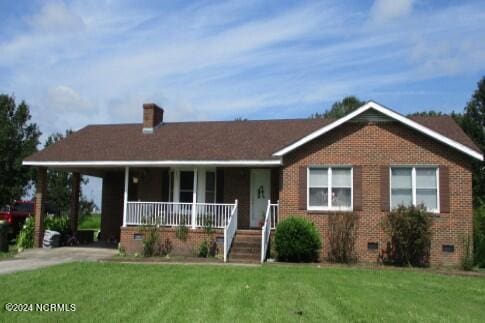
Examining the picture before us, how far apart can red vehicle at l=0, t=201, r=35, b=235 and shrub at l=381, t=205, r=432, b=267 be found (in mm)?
15298

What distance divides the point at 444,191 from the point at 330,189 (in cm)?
338

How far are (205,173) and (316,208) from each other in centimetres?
472

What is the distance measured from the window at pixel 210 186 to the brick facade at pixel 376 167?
341 cm

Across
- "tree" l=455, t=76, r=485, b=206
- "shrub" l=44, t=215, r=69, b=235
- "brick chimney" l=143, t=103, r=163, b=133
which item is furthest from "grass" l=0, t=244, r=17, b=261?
"tree" l=455, t=76, r=485, b=206

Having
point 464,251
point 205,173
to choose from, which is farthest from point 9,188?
point 464,251

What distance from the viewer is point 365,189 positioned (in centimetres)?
1614

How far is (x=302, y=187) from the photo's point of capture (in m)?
16.6

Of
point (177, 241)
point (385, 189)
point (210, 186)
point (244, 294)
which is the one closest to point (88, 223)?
point (210, 186)

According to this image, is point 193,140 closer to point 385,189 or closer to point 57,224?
point 57,224

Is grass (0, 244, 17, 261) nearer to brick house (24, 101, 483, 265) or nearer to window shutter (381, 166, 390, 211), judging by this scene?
brick house (24, 101, 483, 265)

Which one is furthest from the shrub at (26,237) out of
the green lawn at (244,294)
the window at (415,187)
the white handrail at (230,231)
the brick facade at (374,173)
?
the window at (415,187)

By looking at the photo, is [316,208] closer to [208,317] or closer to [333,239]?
[333,239]

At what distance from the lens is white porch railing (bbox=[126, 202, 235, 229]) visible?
17.6 metres

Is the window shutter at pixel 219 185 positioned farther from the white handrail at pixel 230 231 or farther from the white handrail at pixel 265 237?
the white handrail at pixel 265 237
